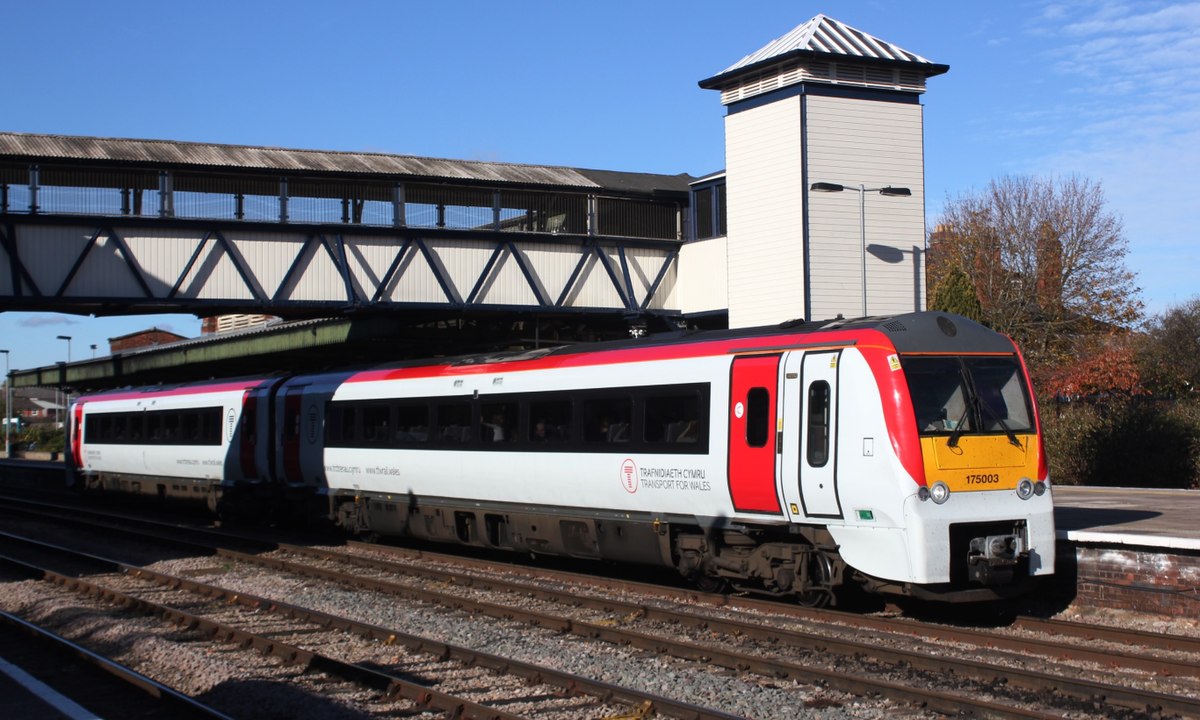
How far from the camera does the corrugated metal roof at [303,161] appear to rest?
24656 millimetres

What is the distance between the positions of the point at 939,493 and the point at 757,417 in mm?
2135

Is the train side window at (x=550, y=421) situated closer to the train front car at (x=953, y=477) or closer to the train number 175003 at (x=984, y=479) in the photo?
the train front car at (x=953, y=477)

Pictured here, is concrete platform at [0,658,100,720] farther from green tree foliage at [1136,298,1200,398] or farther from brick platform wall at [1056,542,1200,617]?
green tree foliage at [1136,298,1200,398]

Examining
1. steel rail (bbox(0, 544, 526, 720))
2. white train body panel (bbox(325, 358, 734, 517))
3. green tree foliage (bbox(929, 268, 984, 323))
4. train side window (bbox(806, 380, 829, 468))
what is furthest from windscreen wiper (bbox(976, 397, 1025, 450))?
green tree foliage (bbox(929, 268, 984, 323))

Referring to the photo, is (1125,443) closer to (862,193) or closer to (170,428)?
(862,193)

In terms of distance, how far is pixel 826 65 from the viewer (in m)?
24.3

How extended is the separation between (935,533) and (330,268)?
17564 millimetres

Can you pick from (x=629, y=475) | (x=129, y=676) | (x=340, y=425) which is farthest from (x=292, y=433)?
(x=129, y=676)

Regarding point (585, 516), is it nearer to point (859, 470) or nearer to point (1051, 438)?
point (859, 470)

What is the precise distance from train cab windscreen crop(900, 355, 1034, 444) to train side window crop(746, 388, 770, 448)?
1557 mm

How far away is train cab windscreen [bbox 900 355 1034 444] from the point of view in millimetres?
11203

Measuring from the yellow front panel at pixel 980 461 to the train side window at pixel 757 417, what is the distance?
175cm

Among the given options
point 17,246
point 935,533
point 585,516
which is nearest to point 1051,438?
point 585,516

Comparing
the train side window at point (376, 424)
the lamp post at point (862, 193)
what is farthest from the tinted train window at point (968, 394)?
the lamp post at point (862, 193)
